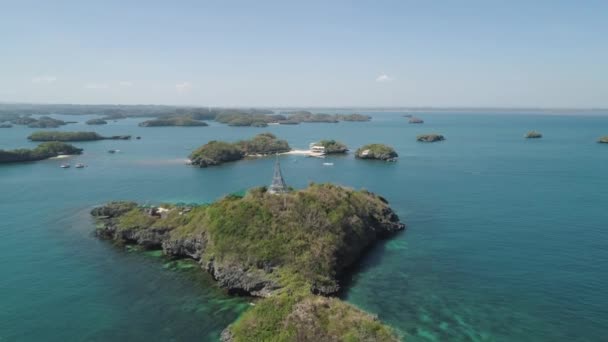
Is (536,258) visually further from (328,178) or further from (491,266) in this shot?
(328,178)

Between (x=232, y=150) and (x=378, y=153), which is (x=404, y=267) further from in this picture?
(x=232, y=150)

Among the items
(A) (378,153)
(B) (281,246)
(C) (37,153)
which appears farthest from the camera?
(A) (378,153)

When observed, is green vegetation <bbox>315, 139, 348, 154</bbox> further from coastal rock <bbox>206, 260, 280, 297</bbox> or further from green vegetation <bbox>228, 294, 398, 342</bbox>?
green vegetation <bbox>228, 294, 398, 342</bbox>

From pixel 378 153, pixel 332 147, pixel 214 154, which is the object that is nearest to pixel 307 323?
pixel 214 154

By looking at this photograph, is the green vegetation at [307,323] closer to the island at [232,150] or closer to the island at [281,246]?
the island at [281,246]

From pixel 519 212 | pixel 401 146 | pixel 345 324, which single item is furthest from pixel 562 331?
pixel 401 146

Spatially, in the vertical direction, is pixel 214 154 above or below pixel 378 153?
below

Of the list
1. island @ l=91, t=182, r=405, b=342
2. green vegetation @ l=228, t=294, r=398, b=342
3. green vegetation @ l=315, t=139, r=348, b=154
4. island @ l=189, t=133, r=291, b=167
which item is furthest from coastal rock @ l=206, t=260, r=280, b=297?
green vegetation @ l=315, t=139, r=348, b=154
